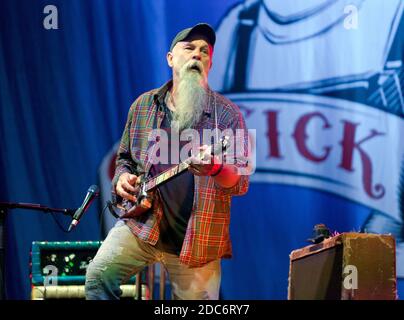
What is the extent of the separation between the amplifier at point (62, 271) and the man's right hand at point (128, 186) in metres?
1.02

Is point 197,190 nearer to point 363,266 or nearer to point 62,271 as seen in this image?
point 363,266

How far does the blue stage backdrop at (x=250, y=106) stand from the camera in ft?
18.2

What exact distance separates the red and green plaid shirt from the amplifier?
1050 millimetres

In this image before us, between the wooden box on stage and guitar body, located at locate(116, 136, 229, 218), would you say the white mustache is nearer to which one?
guitar body, located at locate(116, 136, 229, 218)

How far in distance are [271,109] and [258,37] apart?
0.57 metres

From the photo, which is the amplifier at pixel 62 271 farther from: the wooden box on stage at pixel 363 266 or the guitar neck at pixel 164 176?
the wooden box on stage at pixel 363 266

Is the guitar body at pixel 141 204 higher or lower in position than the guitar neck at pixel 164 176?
lower

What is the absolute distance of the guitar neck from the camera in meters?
3.45

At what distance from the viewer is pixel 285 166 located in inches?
222

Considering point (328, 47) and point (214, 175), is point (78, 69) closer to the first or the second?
point (328, 47)

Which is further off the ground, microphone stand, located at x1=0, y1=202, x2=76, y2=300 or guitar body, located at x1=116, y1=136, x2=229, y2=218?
guitar body, located at x1=116, y1=136, x2=229, y2=218
